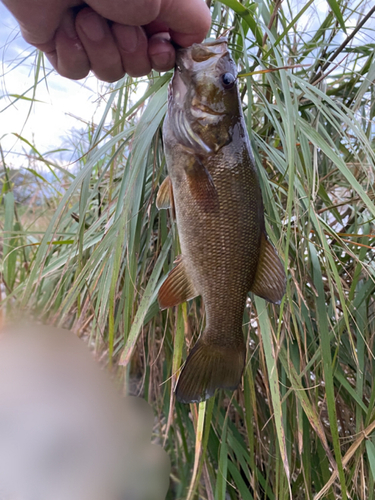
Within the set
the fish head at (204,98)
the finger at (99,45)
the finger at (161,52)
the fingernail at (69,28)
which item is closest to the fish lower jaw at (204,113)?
the fish head at (204,98)

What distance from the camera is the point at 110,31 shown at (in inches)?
29.9

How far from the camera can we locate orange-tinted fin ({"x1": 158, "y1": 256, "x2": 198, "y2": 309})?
2.17ft

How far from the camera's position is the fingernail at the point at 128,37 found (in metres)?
0.74

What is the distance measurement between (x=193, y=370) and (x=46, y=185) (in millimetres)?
1145

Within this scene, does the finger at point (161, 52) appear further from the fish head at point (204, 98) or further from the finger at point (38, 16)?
the finger at point (38, 16)

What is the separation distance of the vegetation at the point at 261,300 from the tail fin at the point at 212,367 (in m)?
0.08

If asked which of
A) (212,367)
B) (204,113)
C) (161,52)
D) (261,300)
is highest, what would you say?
(161,52)

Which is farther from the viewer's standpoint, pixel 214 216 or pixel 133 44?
pixel 133 44

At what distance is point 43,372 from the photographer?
58 centimetres

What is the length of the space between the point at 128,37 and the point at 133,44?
17 millimetres

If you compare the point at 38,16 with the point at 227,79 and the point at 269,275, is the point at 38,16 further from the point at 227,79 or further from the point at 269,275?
the point at 269,275

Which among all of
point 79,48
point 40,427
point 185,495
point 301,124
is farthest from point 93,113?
point 185,495

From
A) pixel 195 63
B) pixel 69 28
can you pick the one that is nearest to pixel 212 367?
pixel 195 63

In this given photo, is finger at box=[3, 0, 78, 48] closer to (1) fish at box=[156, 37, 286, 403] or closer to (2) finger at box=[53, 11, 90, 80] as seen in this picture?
(2) finger at box=[53, 11, 90, 80]
